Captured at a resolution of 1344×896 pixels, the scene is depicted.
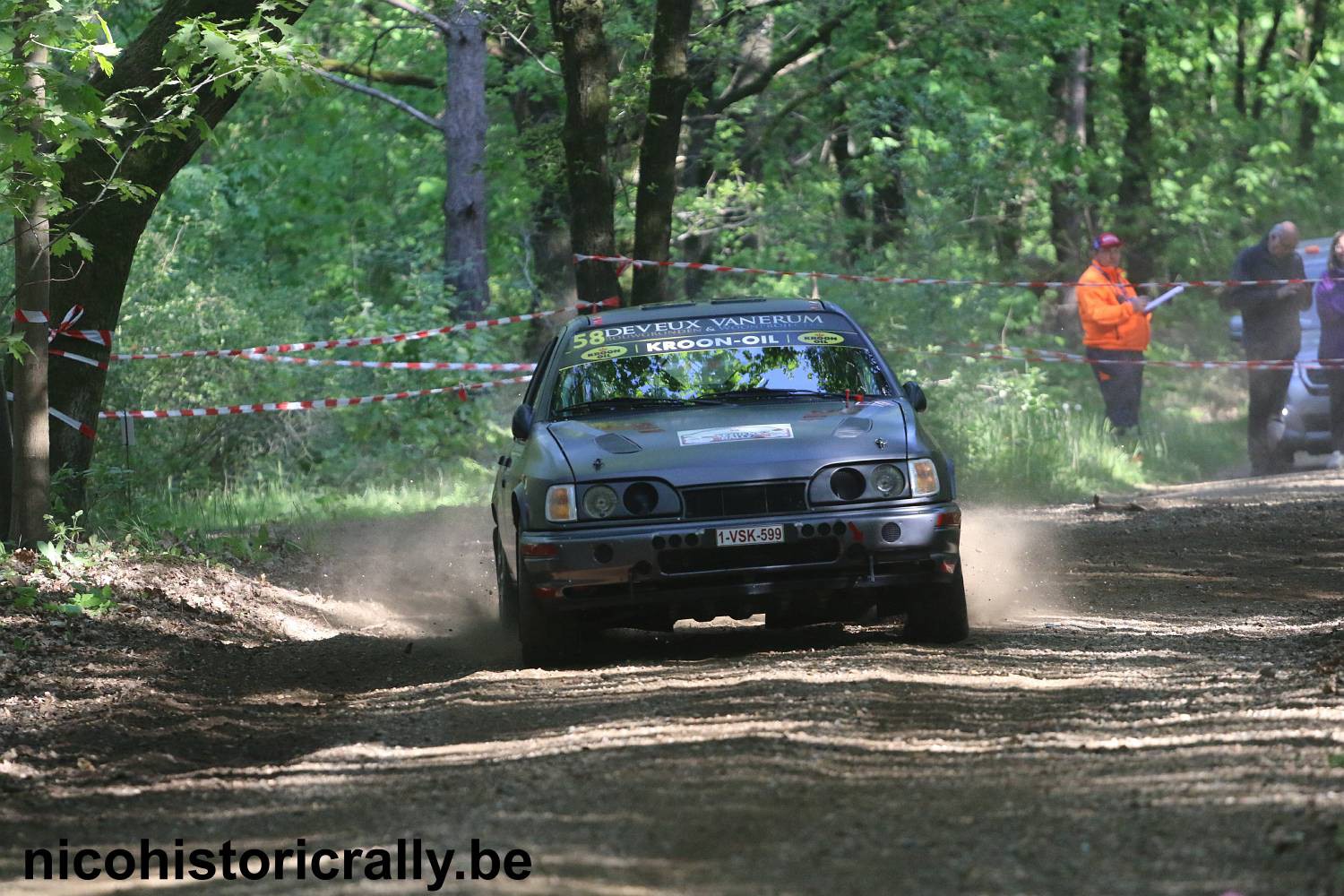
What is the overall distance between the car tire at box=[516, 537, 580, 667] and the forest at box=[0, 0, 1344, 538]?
3171 mm

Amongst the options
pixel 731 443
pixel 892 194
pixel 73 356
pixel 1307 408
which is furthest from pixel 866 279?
pixel 731 443

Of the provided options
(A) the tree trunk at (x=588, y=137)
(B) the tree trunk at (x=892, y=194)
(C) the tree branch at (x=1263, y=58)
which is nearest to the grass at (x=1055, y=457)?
(A) the tree trunk at (x=588, y=137)

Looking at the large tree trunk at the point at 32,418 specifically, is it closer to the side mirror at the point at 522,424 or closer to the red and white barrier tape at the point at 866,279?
the side mirror at the point at 522,424

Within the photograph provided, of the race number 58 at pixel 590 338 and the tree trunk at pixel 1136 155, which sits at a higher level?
the tree trunk at pixel 1136 155

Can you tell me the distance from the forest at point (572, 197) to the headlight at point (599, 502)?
3.02 metres

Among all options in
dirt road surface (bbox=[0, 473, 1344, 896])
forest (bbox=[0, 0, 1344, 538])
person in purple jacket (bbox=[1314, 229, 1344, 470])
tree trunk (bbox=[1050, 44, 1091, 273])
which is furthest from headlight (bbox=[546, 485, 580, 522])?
tree trunk (bbox=[1050, 44, 1091, 273])

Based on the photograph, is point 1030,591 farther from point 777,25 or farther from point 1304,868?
point 777,25

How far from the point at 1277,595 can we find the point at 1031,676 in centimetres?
359

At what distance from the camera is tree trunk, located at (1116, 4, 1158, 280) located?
1252 inches

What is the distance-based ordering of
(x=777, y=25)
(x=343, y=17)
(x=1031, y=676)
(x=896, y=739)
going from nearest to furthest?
(x=896, y=739) → (x=1031, y=676) → (x=777, y=25) → (x=343, y=17)

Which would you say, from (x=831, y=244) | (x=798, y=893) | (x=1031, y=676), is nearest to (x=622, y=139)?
(x=831, y=244)

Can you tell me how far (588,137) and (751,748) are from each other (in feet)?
37.2

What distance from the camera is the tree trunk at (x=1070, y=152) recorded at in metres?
29.4

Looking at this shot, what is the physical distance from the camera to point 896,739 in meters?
6.38
